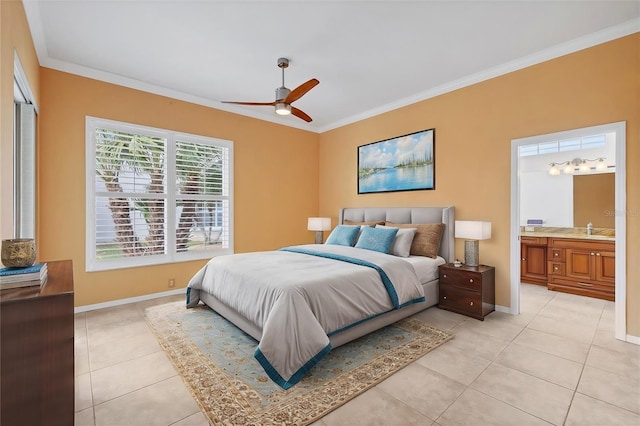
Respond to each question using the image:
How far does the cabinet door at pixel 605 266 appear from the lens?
13.1 feet

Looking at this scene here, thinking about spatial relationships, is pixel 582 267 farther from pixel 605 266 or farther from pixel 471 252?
pixel 471 252

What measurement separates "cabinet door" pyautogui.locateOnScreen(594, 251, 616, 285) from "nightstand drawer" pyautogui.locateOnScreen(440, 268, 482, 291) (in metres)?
2.22

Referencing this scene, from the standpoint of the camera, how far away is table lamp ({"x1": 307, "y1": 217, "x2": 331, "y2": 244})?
5350mm

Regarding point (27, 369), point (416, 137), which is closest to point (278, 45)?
point (416, 137)

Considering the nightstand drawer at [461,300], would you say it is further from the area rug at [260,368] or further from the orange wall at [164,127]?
the orange wall at [164,127]

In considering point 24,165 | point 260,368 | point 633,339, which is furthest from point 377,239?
point 24,165

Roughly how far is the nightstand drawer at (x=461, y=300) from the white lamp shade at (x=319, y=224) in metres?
2.34

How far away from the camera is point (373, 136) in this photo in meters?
5.05

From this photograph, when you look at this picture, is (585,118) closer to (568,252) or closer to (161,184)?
(568,252)

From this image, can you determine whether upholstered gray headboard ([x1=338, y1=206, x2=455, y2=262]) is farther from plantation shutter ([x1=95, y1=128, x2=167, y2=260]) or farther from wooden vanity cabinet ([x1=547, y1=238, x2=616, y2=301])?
plantation shutter ([x1=95, y1=128, x2=167, y2=260])

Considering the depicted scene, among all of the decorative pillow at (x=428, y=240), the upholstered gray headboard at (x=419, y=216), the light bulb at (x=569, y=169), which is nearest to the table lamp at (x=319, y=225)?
the upholstered gray headboard at (x=419, y=216)

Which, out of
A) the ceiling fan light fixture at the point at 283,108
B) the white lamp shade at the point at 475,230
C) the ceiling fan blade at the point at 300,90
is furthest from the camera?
the white lamp shade at the point at 475,230

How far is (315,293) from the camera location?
2.37 meters

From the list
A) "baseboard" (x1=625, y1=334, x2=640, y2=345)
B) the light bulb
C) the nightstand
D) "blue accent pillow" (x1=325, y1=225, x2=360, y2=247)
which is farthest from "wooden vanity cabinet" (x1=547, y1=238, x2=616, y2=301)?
"blue accent pillow" (x1=325, y1=225, x2=360, y2=247)
